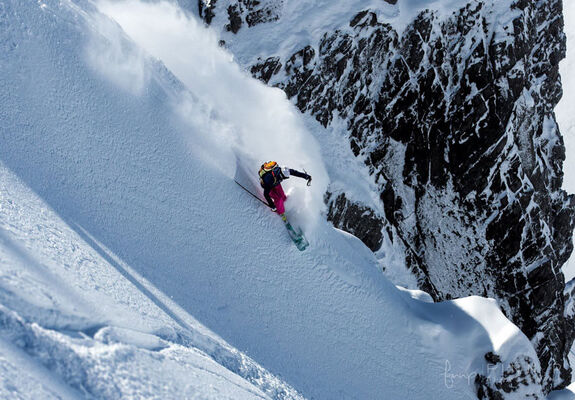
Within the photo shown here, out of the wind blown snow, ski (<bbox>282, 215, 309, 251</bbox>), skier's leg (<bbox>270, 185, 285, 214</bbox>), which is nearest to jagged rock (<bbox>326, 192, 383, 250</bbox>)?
the wind blown snow

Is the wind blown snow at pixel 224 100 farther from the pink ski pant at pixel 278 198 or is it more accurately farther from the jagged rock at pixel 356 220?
the jagged rock at pixel 356 220

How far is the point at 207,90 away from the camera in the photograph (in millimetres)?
14172

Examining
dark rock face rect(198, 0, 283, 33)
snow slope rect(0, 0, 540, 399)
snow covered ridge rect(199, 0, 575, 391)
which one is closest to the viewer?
snow slope rect(0, 0, 540, 399)

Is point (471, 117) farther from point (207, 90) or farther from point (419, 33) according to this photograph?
point (207, 90)

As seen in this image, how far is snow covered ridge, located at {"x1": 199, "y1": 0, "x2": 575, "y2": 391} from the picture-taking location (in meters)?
22.0

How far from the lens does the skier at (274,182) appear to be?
390 inches

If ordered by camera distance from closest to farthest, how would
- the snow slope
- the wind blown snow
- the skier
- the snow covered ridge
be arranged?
the snow slope → the skier → the wind blown snow → the snow covered ridge

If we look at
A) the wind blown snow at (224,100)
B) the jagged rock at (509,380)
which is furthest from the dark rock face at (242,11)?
the jagged rock at (509,380)

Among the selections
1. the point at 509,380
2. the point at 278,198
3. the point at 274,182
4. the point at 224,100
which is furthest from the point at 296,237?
the point at 509,380

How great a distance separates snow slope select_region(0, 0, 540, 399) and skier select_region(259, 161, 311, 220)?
0.35m

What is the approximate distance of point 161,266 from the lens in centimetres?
746

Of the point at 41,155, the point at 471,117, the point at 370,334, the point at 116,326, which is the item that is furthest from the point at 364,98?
the point at 116,326

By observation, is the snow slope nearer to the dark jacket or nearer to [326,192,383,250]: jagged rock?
the dark jacket

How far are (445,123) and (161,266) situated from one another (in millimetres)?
21526
